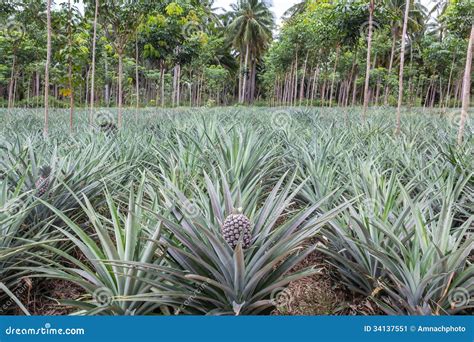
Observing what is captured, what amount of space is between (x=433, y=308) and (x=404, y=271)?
20 cm

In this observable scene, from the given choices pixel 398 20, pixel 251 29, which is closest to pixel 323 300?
pixel 398 20

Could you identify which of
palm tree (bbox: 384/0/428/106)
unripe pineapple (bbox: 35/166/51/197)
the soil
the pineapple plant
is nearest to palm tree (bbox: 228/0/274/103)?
palm tree (bbox: 384/0/428/106)

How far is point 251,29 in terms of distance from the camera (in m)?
36.5

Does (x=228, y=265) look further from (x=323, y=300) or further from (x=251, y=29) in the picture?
(x=251, y=29)

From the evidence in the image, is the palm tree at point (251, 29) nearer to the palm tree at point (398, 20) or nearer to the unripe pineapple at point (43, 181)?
Answer: the palm tree at point (398, 20)

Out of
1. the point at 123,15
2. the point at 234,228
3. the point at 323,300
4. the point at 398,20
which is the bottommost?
the point at 323,300

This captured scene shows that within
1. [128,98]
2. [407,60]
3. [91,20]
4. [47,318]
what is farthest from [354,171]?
[128,98]

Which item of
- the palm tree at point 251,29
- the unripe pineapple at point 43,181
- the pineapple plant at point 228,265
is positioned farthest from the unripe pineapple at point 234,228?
the palm tree at point 251,29

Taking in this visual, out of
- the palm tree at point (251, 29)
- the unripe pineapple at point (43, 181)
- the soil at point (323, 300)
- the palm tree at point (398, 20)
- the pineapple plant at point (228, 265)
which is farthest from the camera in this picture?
the palm tree at point (251, 29)

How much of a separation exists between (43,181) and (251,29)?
1440 inches

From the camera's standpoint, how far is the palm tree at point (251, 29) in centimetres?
3647

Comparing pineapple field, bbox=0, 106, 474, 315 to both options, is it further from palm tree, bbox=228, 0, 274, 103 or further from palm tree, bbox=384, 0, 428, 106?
palm tree, bbox=228, 0, 274, 103

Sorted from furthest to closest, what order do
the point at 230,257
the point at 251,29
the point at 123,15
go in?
the point at 251,29, the point at 123,15, the point at 230,257

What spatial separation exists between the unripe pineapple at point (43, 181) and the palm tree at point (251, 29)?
33448mm
